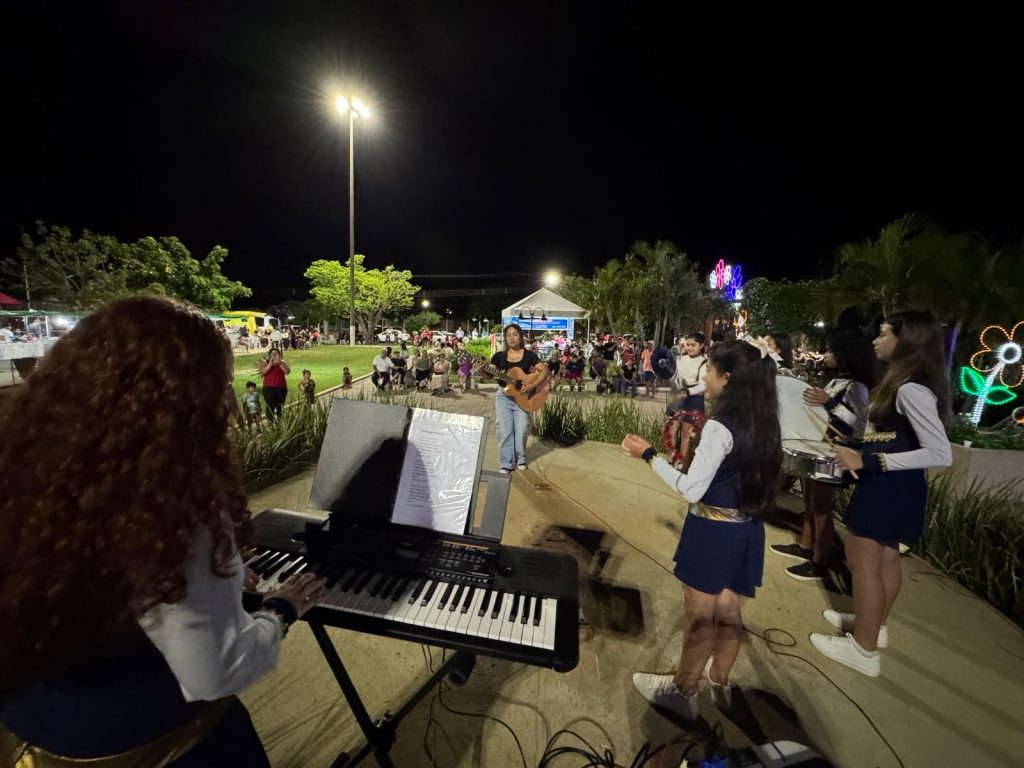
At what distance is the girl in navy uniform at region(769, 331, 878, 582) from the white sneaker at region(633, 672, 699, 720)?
76.1 inches

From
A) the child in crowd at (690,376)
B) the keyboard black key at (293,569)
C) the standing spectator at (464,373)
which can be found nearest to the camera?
the keyboard black key at (293,569)

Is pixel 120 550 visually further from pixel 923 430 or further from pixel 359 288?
pixel 359 288

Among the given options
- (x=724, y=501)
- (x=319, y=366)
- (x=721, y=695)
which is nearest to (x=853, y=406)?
(x=724, y=501)

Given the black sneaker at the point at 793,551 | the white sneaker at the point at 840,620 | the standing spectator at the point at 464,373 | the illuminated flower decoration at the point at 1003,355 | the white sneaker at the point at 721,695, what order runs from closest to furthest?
the white sneaker at the point at 721,695 → the white sneaker at the point at 840,620 → the black sneaker at the point at 793,551 → the illuminated flower decoration at the point at 1003,355 → the standing spectator at the point at 464,373

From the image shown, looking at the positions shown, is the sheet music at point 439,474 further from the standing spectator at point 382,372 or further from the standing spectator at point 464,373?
the standing spectator at point 464,373

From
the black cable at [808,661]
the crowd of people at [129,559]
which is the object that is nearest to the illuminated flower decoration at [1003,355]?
the black cable at [808,661]

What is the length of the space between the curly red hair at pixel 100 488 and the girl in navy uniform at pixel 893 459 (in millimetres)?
3025

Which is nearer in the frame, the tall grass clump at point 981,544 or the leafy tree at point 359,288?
the tall grass clump at point 981,544

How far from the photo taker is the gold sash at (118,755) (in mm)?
1054

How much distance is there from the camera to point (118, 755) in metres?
1.06

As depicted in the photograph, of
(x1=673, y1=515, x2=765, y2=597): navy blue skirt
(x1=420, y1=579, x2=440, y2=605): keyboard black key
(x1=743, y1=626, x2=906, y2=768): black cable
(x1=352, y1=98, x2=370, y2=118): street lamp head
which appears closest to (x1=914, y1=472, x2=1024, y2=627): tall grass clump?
(x1=743, y1=626, x2=906, y2=768): black cable

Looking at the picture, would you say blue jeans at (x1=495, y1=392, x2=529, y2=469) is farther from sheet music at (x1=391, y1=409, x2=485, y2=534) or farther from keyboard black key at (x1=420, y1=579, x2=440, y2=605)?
keyboard black key at (x1=420, y1=579, x2=440, y2=605)

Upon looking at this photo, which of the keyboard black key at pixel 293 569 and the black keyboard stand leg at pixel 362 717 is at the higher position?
the keyboard black key at pixel 293 569

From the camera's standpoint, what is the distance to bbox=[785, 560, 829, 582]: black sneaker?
12.0ft
